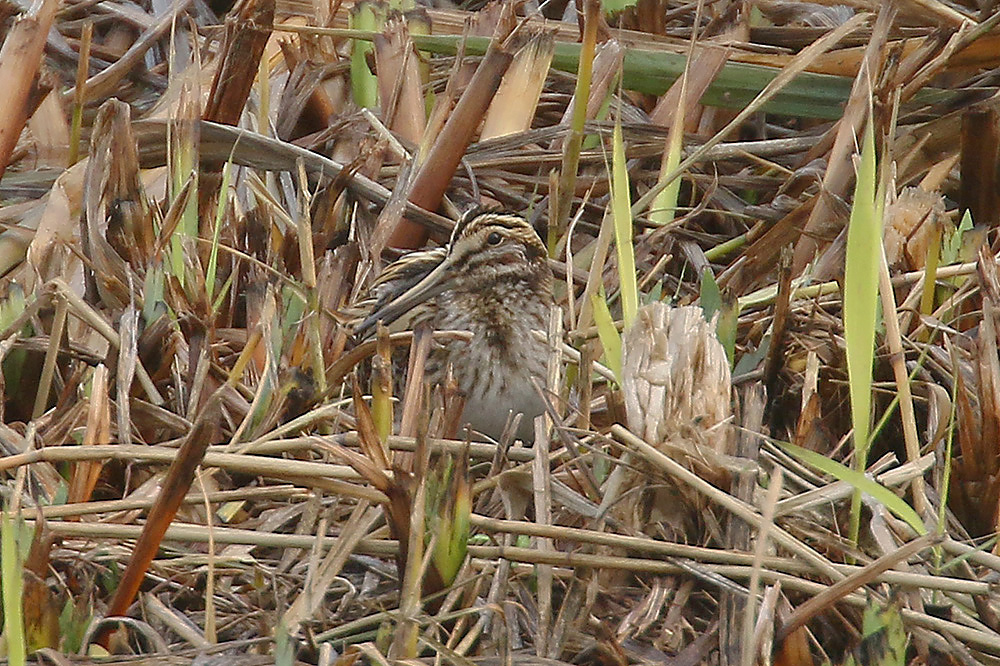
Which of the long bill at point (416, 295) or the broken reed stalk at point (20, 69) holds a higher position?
the broken reed stalk at point (20, 69)

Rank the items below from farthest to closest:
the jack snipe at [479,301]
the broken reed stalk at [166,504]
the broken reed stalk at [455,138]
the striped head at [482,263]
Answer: the broken reed stalk at [455,138] < the striped head at [482,263] < the jack snipe at [479,301] < the broken reed stalk at [166,504]

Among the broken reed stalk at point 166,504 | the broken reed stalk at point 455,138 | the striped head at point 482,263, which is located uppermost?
the broken reed stalk at point 455,138

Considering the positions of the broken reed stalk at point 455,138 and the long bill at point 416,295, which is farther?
the broken reed stalk at point 455,138

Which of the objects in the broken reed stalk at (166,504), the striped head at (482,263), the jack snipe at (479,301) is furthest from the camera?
the striped head at (482,263)

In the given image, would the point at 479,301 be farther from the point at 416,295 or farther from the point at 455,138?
the point at 455,138

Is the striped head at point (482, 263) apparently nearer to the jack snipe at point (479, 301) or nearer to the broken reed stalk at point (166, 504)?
the jack snipe at point (479, 301)

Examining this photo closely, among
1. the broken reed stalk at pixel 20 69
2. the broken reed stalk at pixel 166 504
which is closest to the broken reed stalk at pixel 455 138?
the broken reed stalk at pixel 20 69

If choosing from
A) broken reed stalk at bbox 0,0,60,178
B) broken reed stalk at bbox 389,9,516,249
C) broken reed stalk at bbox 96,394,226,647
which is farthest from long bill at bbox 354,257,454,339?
broken reed stalk at bbox 96,394,226,647
